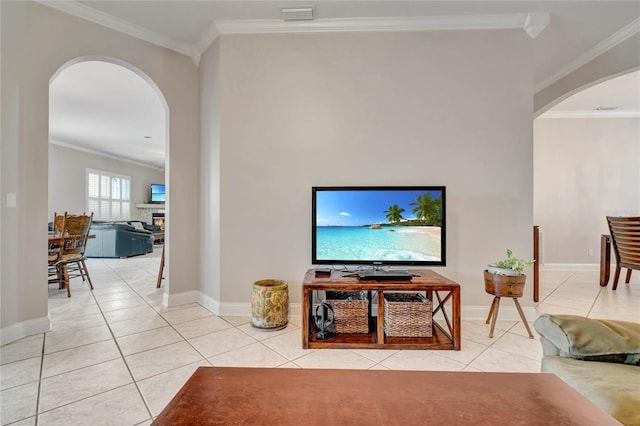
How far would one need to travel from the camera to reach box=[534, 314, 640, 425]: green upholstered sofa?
3.02 ft

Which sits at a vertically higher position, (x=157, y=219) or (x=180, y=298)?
(x=157, y=219)

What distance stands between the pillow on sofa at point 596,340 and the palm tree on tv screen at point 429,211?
54.5 inches

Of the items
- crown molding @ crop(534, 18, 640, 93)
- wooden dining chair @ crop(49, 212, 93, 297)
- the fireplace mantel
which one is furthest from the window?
crown molding @ crop(534, 18, 640, 93)

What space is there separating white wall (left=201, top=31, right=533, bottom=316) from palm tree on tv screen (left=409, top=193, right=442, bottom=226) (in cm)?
31

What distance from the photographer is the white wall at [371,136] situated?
108 inches

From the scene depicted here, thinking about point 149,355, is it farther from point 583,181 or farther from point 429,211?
point 583,181

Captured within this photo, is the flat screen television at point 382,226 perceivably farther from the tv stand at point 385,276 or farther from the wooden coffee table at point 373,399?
the wooden coffee table at point 373,399

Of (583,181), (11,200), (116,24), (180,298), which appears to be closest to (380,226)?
(180,298)

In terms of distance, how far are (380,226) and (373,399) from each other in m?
1.76

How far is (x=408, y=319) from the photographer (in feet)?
7.27

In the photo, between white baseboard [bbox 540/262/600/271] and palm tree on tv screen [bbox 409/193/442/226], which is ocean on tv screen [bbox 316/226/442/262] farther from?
white baseboard [bbox 540/262/600/271]

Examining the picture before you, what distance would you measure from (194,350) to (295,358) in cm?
77

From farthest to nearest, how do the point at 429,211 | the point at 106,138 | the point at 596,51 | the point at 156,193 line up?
the point at 156,193 < the point at 106,138 < the point at 596,51 < the point at 429,211

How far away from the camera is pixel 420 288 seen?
2.14 meters
